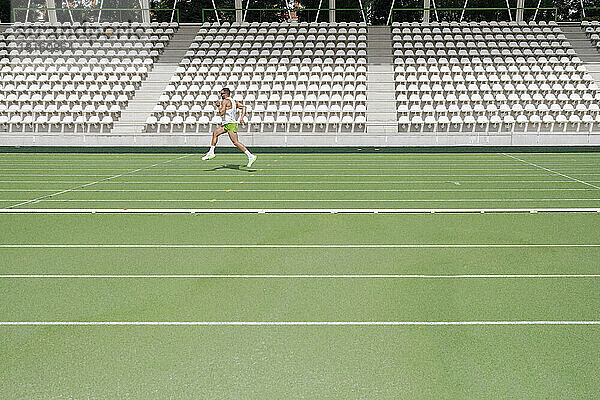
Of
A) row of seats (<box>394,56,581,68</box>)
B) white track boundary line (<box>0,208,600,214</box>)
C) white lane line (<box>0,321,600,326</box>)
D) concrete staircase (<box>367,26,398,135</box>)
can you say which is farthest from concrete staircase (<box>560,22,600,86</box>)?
white lane line (<box>0,321,600,326</box>)

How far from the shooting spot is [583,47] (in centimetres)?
2686

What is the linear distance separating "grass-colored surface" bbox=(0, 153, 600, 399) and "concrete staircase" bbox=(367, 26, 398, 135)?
1255 cm

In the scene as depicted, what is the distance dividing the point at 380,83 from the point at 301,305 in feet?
67.9

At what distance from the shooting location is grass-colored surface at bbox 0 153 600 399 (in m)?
3.52

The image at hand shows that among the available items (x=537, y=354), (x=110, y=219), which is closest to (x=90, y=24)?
(x=110, y=219)

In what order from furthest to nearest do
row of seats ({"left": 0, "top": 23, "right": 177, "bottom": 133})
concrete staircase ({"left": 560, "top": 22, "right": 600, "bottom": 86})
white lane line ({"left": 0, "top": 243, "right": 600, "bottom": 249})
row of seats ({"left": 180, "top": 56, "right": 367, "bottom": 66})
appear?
concrete staircase ({"left": 560, "top": 22, "right": 600, "bottom": 86}) < row of seats ({"left": 180, "top": 56, "right": 367, "bottom": 66}) < row of seats ({"left": 0, "top": 23, "right": 177, "bottom": 133}) < white lane line ({"left": 0, "top": 243, "right": 600, "bottom": 249})

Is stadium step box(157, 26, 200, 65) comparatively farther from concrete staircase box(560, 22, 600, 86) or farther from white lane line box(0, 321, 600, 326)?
white lane line box(0, 321, 600, 326)

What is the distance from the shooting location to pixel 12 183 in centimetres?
1216

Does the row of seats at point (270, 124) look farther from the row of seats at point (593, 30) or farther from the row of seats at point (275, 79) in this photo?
the row of seats at point (593, 30)

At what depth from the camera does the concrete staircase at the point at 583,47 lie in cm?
2517

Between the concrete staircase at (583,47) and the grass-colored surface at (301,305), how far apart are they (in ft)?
57.8

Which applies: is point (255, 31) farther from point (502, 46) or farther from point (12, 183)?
point (12, 183)

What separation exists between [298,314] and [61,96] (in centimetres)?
2185

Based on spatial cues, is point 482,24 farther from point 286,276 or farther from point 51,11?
point 286,276
